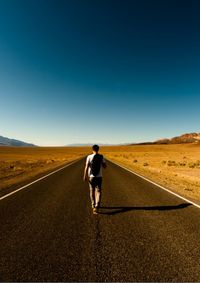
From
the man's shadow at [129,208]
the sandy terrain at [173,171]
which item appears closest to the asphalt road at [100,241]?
the man's shadow at [129,208]

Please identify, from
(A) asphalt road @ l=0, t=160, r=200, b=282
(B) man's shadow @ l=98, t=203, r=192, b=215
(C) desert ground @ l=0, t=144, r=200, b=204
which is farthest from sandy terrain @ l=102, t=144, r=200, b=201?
(A) asphalt road @ l=0, t=160, r=200, b=282

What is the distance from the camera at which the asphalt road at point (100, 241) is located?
3908 mm

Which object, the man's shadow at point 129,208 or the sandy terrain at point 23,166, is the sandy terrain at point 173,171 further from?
the sandy terrain at point 23,166

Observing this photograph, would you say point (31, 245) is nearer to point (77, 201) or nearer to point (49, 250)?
point (49, 250)

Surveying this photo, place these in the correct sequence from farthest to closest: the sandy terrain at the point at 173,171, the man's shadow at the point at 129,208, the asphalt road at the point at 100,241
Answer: the sandy terrain at the point at 173,171, the man's shadow at the point at 129,208, the asphalt road at the point at 100,241

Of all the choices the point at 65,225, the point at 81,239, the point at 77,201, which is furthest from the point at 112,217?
the point at 77,201

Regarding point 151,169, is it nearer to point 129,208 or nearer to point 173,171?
point 173,171

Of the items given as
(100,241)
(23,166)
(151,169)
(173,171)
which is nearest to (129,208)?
(100,241)

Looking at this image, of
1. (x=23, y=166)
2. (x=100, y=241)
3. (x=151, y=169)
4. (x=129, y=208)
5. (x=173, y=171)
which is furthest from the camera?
(x=23, y=166)

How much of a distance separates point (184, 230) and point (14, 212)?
4886 mm

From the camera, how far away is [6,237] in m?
5.41

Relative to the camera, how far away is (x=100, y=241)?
17.1 ft

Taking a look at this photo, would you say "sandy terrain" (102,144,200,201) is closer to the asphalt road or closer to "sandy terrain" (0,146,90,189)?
the asphalt road

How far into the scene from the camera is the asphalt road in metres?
3.91
